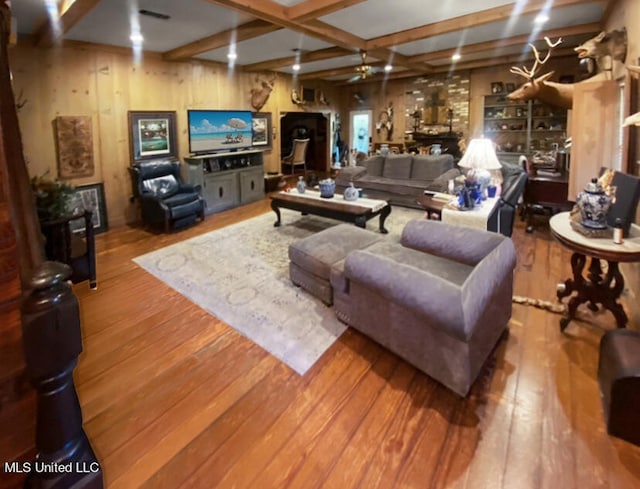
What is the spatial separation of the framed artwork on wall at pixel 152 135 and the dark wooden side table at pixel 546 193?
550cm

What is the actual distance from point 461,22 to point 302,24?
6.28 ft

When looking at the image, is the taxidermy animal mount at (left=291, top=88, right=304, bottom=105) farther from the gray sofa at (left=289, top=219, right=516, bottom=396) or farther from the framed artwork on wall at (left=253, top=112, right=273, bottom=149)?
the gray sofa at (left=289, top=219, right=516, bottom=396)

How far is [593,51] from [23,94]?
637cm

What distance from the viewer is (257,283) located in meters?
3.65

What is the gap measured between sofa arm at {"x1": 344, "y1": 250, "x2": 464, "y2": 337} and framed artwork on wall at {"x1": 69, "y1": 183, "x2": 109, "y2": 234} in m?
4.50

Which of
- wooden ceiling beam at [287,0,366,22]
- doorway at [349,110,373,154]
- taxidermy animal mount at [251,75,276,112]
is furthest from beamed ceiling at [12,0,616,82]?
doorway at [349,110,373,154]

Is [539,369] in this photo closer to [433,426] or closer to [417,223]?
[433,426]

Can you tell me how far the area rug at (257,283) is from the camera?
276 cm

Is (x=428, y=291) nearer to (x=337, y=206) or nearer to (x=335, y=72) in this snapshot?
(x=337, y=206)

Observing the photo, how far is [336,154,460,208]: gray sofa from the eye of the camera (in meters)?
6.32

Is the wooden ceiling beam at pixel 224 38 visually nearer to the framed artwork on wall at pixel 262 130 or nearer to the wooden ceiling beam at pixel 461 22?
the wooden ceiling beam at pixel 461 22

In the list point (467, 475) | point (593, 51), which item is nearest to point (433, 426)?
point (467, 475)

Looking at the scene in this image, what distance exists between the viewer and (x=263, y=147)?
27.2 feet

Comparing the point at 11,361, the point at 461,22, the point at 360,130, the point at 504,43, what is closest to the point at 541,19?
the point at 461,22
